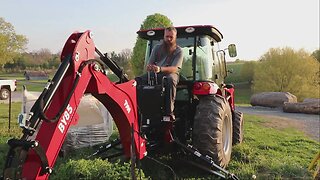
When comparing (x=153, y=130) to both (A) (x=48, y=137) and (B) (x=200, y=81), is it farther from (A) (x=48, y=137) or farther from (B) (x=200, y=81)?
(A) (x=48, y=137)

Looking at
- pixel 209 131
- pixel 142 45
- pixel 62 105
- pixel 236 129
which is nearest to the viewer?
pixel 62 105

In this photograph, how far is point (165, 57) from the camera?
5238mm

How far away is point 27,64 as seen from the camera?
53406mm

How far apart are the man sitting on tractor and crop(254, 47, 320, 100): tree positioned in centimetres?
3484

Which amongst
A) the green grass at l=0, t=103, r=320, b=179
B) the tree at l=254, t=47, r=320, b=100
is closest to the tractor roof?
the green grass at l=0, t=103, r=320, b=179

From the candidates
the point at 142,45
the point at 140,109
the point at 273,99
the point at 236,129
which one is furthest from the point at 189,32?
the point at 142,45

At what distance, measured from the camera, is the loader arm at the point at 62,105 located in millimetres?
2539

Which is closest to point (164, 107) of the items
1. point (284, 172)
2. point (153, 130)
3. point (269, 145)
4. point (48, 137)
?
point (153, 130)

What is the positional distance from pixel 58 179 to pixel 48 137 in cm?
191

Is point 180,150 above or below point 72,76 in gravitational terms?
below

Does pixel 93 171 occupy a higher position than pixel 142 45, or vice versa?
pixel 142 45

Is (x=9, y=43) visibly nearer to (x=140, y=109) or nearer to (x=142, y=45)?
(x=142, y=45)

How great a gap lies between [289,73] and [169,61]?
3680 cm

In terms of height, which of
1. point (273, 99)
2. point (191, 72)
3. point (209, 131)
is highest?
point (191, 72)
